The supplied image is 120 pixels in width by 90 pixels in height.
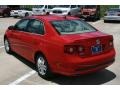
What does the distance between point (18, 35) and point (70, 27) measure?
2.03 meters

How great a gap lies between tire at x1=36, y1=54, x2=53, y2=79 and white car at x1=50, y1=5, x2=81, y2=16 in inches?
687

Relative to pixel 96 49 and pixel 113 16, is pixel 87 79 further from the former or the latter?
pixel 113 16

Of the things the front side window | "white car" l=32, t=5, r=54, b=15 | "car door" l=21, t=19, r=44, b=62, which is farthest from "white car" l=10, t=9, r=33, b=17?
"car door" l=21, t=19, r=44, b=62

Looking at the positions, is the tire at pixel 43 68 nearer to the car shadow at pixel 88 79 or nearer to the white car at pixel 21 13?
the car shadow at pixel 88 79

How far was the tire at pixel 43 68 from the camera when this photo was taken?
657cm

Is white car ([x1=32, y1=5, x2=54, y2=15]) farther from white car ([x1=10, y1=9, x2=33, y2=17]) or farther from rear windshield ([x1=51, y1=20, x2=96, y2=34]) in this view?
rear windshield ([x1=51, y1=20, x2=96, y2=34])

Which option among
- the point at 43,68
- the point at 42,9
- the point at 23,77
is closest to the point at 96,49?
the point at 43,68

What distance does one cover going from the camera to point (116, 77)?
6883 mm

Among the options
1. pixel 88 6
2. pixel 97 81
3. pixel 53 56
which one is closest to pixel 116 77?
pixel 97 81

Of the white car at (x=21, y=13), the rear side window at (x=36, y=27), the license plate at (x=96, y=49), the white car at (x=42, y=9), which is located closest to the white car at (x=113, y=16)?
the white car at (x=42, y=9)

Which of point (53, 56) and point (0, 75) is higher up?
point (53, 56)

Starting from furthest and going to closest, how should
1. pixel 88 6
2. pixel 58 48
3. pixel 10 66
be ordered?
pixel 88 6 < pixel 10 66 < pixel 58 48
